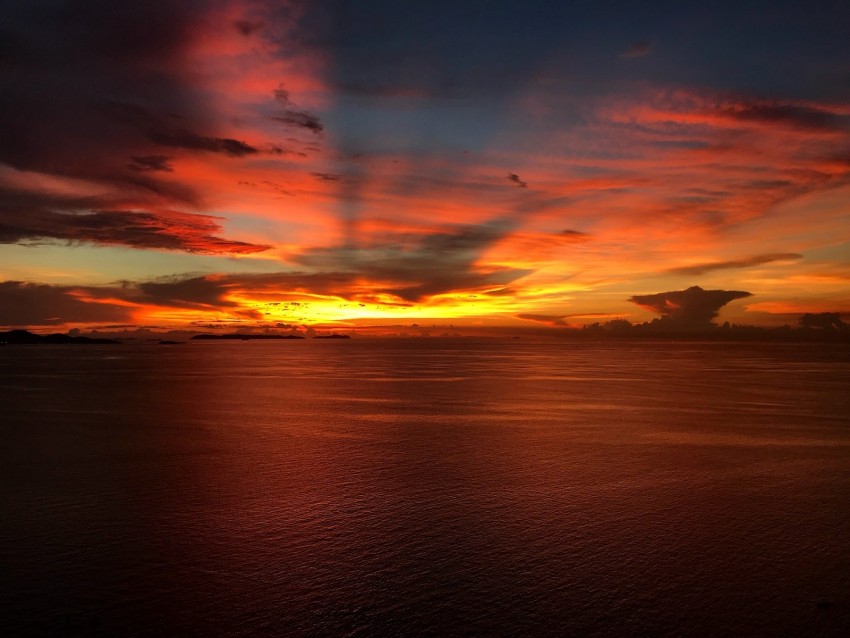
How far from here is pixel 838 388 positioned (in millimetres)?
45000

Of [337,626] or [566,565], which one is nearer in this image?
[337,626]

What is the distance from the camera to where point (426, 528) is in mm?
12570

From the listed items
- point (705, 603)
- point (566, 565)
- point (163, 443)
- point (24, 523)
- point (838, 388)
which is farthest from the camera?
point (838, 388)

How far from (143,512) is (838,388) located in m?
48.7

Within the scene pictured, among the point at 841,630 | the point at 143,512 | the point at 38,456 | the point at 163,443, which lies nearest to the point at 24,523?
the point at 143,512

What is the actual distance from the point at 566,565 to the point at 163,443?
17.1 meters

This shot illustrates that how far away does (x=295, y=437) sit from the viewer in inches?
941

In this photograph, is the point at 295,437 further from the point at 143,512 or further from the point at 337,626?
the point at 337,626

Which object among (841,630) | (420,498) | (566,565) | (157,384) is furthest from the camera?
(157,384)

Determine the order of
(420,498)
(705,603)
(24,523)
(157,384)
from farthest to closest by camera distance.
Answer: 1. (157,384)
2. (420,498)
3. (24,523)
4. (705,603)

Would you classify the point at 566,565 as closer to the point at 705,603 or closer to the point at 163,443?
the point at 705,603

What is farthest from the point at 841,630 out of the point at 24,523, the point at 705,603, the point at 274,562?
the point at 24,523

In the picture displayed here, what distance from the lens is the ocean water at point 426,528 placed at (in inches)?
346

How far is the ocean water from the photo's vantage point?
878 cm
